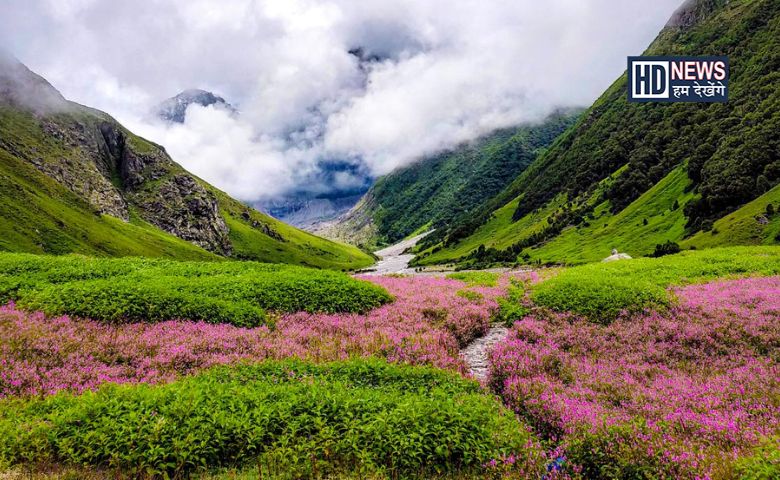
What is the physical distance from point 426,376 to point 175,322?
9.88 m

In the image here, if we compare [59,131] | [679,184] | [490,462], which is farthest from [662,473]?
[59,131]

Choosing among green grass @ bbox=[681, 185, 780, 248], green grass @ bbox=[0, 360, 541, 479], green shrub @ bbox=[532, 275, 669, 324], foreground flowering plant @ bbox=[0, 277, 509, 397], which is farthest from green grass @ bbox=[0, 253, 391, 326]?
green grass @ bbox=[681, 185, 780, 248]

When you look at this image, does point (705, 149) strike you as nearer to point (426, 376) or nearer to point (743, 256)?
point (743, 256)

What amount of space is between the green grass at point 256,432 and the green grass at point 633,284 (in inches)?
408

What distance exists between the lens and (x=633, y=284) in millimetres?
18250

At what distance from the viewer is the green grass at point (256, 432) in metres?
6.75

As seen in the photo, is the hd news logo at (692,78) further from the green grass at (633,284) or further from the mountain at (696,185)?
the green grass at (633,284)

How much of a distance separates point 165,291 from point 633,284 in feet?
71.0

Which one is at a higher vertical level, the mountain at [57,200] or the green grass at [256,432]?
the mountain at [57,200]

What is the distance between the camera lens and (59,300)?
46.1 ft

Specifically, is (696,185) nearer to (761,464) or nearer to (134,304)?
(761,464)

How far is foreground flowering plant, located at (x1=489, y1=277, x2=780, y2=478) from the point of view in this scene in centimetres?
707

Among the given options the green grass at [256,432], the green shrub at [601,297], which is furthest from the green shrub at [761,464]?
the green shrub at [601,297]

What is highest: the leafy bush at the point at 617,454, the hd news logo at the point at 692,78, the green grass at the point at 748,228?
Result: the hd news logo at the point at 692,78
